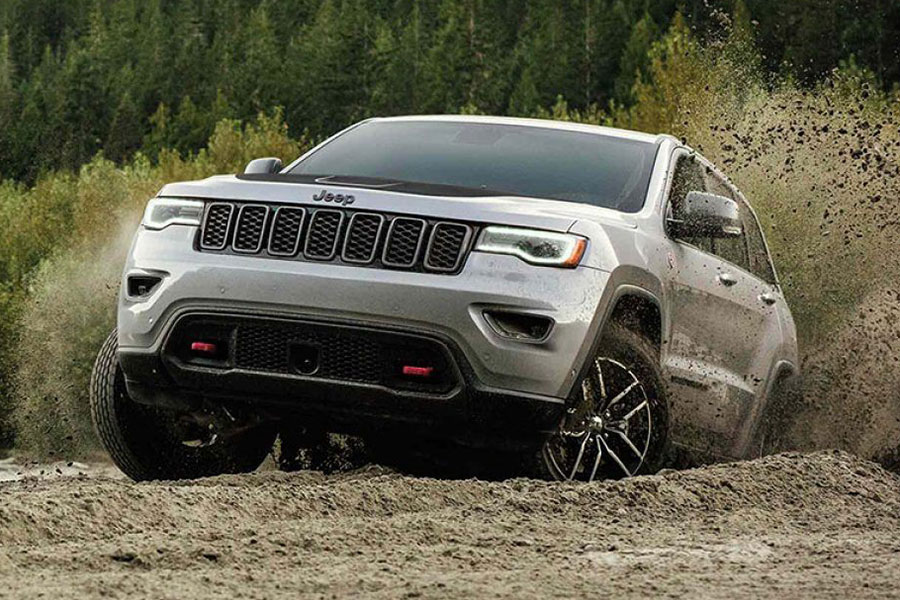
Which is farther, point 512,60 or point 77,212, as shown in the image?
point 512,60

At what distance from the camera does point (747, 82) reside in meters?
29.5

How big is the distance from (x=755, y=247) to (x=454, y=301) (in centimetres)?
322

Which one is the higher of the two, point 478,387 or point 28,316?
point 478,387

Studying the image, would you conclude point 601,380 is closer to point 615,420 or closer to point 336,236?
point 615,420

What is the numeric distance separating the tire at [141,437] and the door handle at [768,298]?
2697 millimetres

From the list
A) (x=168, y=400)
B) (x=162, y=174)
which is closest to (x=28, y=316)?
(x=162, y=174)

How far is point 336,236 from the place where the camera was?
6.12 meters

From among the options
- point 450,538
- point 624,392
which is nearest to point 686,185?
point 624,392

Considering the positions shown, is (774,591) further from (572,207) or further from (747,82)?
(747,82)

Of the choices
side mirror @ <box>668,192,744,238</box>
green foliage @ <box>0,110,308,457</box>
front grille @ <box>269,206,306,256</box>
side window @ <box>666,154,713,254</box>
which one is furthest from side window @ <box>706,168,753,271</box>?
green foliage @ <box>0,110,308,457</box>

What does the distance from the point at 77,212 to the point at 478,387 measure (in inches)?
2141

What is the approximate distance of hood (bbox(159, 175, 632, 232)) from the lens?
6.05 m

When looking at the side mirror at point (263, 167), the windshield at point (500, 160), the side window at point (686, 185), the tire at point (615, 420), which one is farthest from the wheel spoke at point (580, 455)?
the side mirror at point (263, 167)

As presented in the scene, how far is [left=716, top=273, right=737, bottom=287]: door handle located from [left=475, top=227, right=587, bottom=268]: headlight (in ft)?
5.85
